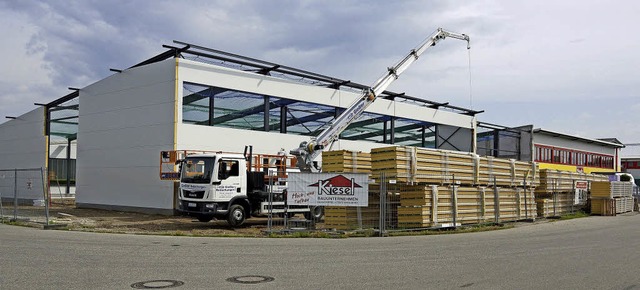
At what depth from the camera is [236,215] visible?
19.1 m

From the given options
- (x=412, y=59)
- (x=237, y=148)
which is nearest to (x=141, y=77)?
(x=237, y=148)

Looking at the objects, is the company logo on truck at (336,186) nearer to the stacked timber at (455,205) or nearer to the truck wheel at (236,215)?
the stacked timber at (455,205)

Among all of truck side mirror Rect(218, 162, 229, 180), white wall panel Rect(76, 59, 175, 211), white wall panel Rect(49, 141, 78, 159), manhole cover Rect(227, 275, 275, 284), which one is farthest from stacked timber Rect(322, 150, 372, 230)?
white wall panel Rect(49, 141, 78, 159)

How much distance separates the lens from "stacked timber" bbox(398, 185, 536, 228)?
59.8 ft

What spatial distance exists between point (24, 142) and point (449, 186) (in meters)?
27.1

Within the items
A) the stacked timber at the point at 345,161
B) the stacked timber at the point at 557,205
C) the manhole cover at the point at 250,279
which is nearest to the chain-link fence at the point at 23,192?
the stacked timber at the point at 345,161

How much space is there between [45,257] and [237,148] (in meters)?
15.0

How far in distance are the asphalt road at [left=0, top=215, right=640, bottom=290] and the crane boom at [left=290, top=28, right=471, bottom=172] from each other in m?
7.21

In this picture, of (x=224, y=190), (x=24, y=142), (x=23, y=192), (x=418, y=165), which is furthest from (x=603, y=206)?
(x=24, y=142)

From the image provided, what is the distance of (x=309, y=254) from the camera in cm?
1169

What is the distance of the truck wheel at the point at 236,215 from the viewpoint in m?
18.8

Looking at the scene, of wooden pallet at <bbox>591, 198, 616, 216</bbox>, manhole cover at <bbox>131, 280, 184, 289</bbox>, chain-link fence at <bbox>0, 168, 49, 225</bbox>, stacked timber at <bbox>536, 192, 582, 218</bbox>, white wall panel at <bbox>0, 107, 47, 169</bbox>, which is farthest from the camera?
white wall panel at <bbox>0, 107, 47, 169</bbox>

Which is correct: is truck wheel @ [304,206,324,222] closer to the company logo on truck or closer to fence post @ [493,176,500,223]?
the company logo on truck

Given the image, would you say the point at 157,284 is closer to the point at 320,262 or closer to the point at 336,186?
the point at 320,262
